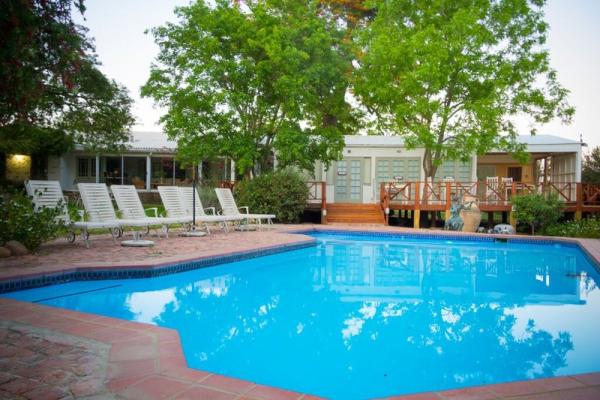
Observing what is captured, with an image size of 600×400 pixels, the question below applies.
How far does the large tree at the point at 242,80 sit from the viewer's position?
15031mm

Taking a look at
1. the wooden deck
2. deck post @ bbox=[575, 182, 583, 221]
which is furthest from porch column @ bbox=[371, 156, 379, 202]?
deck post @ bbox=[575, 182, 583, 221]

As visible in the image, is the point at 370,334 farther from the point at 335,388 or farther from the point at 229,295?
the point at 229,295

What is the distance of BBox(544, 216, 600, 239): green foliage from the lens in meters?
13.1

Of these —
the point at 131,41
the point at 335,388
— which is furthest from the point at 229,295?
the point at 131,41

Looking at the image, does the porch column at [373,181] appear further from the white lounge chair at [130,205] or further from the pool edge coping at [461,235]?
the white lounge chair at [130,205]

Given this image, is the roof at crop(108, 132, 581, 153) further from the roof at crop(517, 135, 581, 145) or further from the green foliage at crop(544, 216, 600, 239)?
the green foliage at crop(544, 216, 600, 239)

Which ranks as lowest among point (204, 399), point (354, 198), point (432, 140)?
point (204, 399)

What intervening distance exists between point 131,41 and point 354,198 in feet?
34.9

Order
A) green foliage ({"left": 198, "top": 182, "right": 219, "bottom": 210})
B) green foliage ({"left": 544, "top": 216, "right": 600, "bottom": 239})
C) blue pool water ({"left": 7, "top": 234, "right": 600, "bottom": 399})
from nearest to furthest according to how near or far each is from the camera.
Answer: blue pool water ({"left": 7, "top": 234, "right": 600, "bottom": 399}) < green foliage ({"left": 544, "top": 216, "right": 600, "bottom": 239}) < green foliage ({"left": 198, "top": 182, "right": 219, "bottom": 210})

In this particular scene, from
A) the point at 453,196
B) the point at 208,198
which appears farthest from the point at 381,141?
the point at 208,198

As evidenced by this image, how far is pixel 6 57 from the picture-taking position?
247 cm

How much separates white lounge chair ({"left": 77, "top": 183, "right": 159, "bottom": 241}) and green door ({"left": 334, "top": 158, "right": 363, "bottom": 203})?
11.0 m

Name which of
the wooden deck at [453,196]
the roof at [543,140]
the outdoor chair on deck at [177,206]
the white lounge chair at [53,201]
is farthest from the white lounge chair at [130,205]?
the roof at [543,140]

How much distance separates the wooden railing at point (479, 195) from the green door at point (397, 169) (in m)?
1.78
